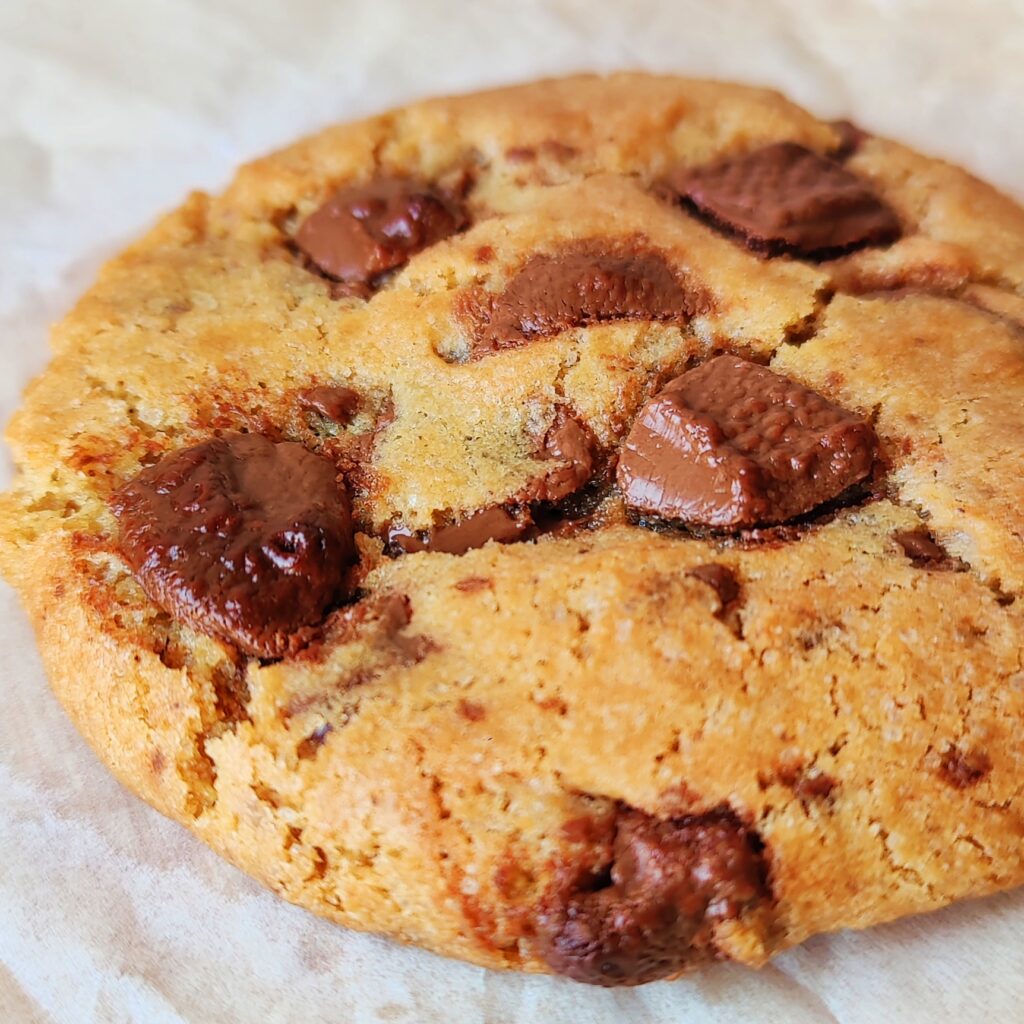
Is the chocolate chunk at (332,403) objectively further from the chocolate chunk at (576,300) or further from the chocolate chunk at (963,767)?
the chocolate chunk at (963,767)

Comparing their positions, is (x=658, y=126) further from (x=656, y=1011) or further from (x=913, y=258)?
(x=656, y=1011)

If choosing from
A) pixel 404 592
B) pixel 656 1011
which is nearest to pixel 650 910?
pixel 656 1011

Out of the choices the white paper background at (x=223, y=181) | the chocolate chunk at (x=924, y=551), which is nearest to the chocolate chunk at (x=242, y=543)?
the white paper background at (x=223, y=181)

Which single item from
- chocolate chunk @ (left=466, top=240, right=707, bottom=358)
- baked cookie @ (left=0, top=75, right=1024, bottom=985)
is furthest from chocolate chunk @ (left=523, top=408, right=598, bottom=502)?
chocolate chunk @ (left=466, top=240, right=707, bottom=358)

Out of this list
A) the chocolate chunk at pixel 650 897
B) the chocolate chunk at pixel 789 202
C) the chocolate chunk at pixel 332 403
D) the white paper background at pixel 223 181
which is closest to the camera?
the chocolate chunk at pixel 650 897

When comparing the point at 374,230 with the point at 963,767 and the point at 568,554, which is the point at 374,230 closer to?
the point at 568,554

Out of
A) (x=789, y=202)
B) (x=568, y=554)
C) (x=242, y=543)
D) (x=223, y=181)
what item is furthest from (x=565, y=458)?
(x=223, y=181)
